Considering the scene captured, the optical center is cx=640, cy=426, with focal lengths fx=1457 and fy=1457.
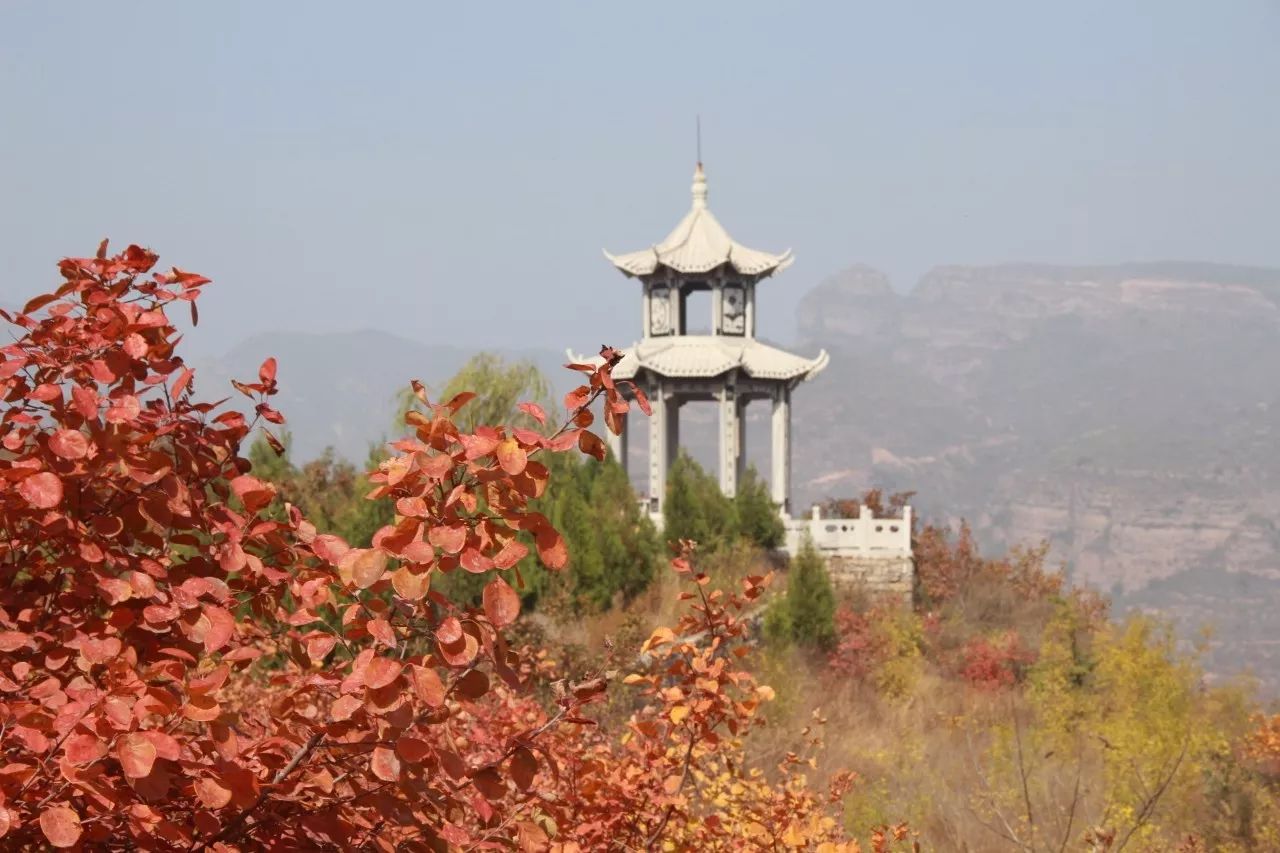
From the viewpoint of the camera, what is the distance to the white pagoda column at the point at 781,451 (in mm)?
21891

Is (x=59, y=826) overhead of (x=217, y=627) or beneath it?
beneath

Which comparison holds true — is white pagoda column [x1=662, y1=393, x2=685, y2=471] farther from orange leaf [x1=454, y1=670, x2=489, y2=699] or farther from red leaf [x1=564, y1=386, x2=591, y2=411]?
orange leaf [x1=454, y1=670, x2=489, y2=699]

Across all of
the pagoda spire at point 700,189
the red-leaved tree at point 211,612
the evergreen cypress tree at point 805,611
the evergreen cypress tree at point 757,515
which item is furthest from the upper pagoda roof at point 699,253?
the red-leaved tree at point 211,612

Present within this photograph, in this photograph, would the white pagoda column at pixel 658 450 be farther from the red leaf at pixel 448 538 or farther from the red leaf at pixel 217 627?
the red leaf at pixel 448 538

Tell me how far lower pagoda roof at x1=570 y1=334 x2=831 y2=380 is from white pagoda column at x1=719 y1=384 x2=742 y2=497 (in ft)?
1.56

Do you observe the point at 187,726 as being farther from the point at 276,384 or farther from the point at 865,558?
the point at 865,558

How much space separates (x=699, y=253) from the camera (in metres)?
22.3

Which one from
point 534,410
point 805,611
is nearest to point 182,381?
point 534,410

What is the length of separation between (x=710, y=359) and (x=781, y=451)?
191 centimetres

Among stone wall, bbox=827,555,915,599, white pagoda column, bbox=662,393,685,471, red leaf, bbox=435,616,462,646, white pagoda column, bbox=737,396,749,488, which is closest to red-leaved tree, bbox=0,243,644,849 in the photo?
red leaf, bbox=435,616,462,646

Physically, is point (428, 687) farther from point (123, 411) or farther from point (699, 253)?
point (699, 253)

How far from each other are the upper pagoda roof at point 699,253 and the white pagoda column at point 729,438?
75.8 inches

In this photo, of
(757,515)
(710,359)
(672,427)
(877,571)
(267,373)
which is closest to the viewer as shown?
(267,373)

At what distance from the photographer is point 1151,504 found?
16050 cm
